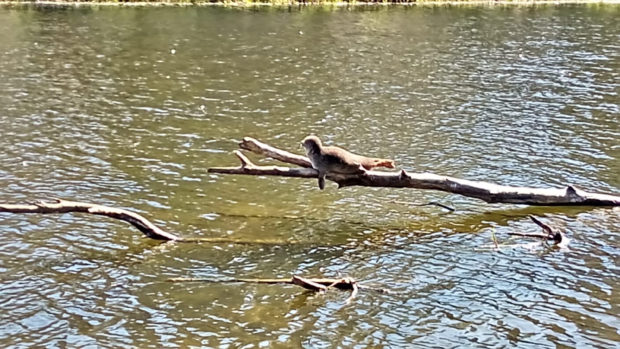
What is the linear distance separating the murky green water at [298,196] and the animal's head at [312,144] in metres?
1.46

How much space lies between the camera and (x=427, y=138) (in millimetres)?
18969

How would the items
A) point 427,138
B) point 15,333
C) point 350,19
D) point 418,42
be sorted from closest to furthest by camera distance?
point 15,333 → point 427,138 → point 418,42 → point 350,19

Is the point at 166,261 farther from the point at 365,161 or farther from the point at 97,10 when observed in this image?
the point at 97,10

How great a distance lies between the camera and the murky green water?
31.4ft

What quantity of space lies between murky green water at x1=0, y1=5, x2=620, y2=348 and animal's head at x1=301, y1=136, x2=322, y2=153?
1.46m

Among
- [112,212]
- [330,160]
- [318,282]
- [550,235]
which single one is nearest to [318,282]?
[318,282]

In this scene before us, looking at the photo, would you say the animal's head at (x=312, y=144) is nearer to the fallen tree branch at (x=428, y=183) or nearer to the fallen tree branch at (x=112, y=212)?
the fallen tree branch at (x=428, y=183)

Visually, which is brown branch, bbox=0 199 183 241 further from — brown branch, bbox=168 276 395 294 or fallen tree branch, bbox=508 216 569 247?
fallen tree branch, bbox=508 216 569 247

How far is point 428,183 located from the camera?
42.5 feet

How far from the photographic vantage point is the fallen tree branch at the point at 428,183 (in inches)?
479

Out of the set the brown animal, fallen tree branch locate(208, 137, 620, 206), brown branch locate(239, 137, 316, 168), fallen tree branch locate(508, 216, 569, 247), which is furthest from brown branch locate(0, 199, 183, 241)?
fallen tree branch locate(508, 216, 569, 247)

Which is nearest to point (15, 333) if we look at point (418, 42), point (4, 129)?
point (4, 129)

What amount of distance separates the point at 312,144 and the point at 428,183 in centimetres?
234

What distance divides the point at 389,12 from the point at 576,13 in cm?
1262
